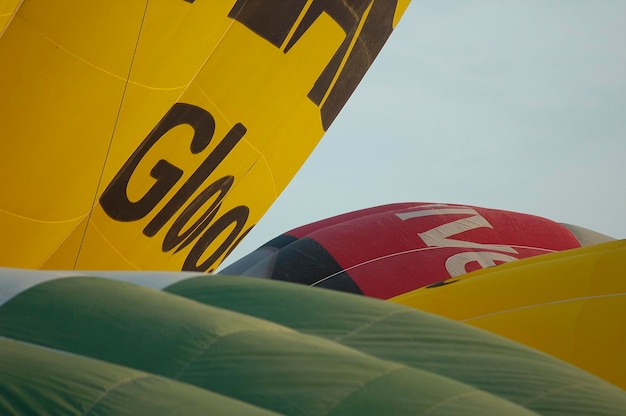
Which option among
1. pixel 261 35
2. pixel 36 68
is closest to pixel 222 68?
pixel 261 35

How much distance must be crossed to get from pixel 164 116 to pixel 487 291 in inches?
77.1

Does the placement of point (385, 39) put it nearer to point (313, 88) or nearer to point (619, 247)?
point (313, 88)

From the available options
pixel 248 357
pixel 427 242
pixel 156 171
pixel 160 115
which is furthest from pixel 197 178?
pixel 248 357

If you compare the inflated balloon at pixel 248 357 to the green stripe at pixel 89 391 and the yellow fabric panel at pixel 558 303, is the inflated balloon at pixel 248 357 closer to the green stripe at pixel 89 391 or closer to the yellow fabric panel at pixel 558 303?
the green stripe at pixel 89 391

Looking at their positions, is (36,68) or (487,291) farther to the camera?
(487,291)

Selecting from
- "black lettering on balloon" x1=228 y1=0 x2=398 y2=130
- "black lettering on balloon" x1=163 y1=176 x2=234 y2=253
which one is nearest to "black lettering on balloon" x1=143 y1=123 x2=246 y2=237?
"black lettering on balloon" x1=163 y1=176 x2=234 y2=253

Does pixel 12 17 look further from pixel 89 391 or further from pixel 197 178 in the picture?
pixel 89 391

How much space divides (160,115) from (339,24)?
5.17ft

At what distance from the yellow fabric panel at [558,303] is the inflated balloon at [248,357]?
194 centimetres

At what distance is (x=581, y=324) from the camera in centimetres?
523

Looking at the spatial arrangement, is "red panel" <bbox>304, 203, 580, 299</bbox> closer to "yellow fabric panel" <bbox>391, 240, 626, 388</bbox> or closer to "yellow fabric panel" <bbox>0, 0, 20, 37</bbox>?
"yellow fabric panel" <bbox>391, 240, 626, 388</bbox>

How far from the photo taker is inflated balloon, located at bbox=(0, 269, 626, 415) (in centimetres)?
237

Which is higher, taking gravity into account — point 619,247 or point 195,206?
point 619,247

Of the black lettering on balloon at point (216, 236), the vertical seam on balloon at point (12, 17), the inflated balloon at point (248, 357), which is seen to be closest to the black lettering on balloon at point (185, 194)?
the black lettering on balloon at point (216, 236)
